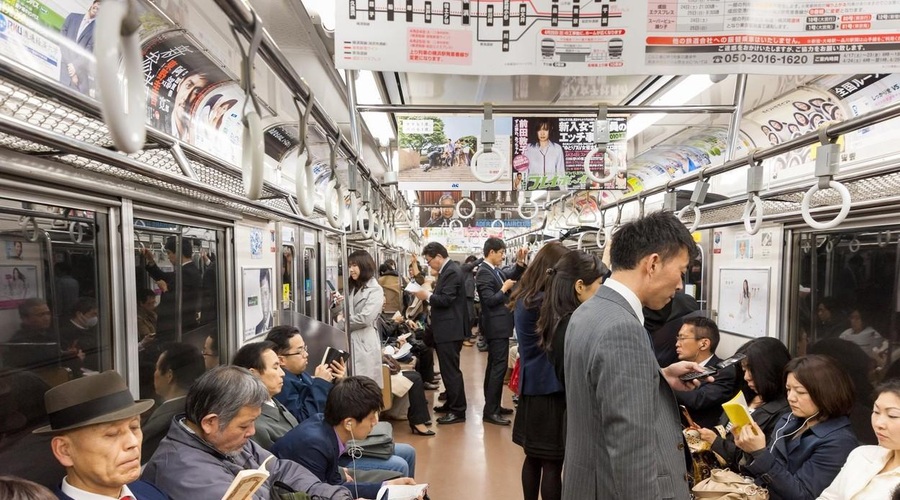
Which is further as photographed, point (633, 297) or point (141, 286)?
point (141, 286)

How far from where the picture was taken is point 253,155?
1.22 m

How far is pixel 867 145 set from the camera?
10.6 feet

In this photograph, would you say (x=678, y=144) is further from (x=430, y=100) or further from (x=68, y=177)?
(x=68, y=177)

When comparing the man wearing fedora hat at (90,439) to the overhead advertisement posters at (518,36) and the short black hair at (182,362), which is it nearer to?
the short black hair at (182,362)

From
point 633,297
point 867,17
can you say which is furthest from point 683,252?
point 867,17

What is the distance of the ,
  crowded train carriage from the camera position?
1.51 meters

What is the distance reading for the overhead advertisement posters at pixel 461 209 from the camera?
30.5ft

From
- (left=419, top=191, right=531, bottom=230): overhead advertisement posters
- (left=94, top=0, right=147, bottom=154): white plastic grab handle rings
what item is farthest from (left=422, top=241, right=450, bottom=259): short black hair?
(left=94, top=0, right=147, bottom=154): white plastic grab handle rings

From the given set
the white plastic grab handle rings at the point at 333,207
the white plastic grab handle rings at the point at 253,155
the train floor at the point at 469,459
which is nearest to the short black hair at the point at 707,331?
the train floor at the point at 469,459

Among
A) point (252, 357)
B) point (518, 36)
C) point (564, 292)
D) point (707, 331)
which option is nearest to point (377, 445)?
point (252, 357)

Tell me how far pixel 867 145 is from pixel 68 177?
440cm

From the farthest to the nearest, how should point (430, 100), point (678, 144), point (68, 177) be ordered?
point (678, 144) < point (430, 100) < point (68, 177)

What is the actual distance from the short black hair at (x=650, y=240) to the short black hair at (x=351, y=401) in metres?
1.57

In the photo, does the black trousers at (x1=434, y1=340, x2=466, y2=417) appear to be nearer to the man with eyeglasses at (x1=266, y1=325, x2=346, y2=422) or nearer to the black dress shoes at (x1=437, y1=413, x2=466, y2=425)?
the black dress shoes at (x1=437, y1=413, x2=466, y2=425)
